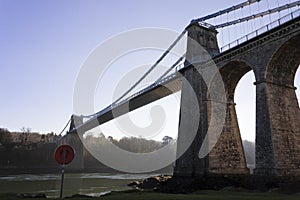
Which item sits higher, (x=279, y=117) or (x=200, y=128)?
(x=279, y=117)

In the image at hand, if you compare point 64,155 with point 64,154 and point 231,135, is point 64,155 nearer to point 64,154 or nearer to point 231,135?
point 64,154

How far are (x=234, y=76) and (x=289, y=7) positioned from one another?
250 inches

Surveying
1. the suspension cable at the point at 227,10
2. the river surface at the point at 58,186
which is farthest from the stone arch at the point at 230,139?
the river surface at the point at 58,186

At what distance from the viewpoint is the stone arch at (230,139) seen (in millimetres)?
20750

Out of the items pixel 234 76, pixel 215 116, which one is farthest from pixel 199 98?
pixel 234 76

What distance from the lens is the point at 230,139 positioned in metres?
22.3

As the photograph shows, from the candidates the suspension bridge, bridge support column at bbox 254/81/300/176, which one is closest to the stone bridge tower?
the suspension bridge

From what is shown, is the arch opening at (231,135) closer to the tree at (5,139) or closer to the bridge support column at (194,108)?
the bridge support column at (194,108)

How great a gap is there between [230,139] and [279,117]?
6.07 metres

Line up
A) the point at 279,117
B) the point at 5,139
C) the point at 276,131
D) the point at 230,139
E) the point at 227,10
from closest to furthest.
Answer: the point at 276,131 < the point at 279,117 < the point at 230,139 < the point at 227,10 < the point at 5,139

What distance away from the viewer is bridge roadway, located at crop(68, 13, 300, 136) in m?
16.4

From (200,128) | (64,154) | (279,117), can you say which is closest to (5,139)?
(200,128)

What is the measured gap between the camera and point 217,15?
85.5 feet

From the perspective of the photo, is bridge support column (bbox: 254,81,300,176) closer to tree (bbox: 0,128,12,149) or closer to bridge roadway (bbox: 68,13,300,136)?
bridge roadway (bbox: 68,13,300,136)
